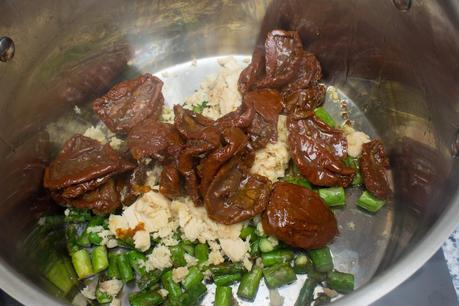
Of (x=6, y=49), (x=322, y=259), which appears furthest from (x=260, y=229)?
(x=6, y=49)

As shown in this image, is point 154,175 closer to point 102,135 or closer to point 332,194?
point 102,135

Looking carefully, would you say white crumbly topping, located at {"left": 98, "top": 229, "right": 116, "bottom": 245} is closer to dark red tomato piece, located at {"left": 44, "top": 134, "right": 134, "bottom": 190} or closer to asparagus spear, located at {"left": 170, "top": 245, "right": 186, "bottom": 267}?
dark red tomato piece, located at {"left": 44, "top": 134, "right": 134, "bottom": 190}

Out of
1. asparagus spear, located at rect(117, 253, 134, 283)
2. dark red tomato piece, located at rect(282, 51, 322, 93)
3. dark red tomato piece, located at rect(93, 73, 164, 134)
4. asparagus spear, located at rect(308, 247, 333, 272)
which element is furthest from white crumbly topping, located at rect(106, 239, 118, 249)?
dark red tomato piece, located at rect(282, 51, 322, 93)

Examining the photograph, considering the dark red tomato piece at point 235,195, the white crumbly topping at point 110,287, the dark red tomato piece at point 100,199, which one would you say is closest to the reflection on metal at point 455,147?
the dark red tomato piece at point 235,195

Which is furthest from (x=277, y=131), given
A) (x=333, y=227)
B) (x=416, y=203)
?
(x=416, y=203)

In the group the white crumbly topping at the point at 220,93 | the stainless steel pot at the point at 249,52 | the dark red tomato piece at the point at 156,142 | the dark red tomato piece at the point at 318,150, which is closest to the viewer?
the stainless steel pot at the point at 249,52

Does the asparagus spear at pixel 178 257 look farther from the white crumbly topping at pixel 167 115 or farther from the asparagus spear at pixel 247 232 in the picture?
the white crumbly topping at pixel 167 115

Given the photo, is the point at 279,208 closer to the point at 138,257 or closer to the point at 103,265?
the point at 138,257
